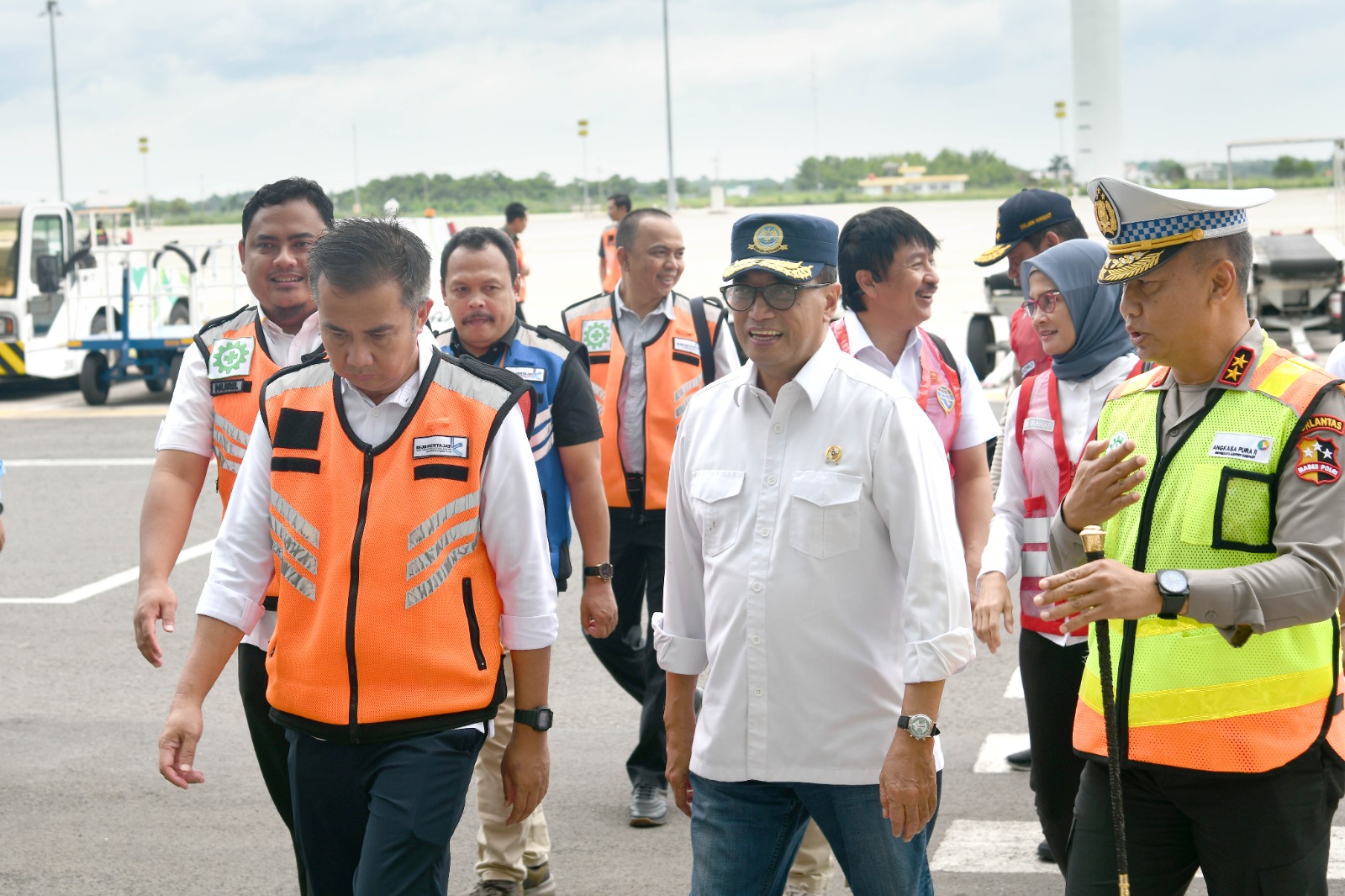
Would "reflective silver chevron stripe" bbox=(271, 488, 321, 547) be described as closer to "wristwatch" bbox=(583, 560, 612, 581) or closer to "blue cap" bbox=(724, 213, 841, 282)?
"blue cap" bbox=(724, 213, 841, 282)

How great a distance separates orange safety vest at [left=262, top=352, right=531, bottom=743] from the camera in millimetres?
3256

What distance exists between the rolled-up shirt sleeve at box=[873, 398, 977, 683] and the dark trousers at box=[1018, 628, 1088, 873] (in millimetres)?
1222

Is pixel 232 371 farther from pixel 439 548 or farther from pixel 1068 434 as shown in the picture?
pixel 1068 434

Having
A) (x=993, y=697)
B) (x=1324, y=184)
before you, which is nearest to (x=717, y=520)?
(x=993, y=697)

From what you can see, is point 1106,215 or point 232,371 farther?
point 232,371

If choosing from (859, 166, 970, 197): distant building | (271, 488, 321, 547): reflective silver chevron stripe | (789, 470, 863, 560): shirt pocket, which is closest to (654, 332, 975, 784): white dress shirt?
(789, 470, 863, 560): shirt pocket

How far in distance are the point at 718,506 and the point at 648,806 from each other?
268 centimetres

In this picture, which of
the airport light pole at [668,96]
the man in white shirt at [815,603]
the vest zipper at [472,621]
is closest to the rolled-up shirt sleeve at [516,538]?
the vest zipper at [472,621]

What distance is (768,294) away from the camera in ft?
10.9

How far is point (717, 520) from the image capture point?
332 cm

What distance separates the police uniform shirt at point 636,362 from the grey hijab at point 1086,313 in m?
1.90

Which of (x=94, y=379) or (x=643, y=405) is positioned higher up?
(x=643, y=405)

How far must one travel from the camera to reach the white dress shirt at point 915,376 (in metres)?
4.98

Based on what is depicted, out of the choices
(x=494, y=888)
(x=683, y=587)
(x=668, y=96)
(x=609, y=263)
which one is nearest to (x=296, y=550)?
(x=683, y=587)
